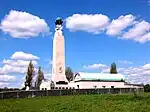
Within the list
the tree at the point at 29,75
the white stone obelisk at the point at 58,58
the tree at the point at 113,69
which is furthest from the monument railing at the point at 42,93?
the tree at the point at 113,69

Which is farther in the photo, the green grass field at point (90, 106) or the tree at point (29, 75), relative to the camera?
the tree at point (29, 75)

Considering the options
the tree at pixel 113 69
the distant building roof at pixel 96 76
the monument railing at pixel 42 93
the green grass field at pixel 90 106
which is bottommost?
the green grass field at pixel 90 106

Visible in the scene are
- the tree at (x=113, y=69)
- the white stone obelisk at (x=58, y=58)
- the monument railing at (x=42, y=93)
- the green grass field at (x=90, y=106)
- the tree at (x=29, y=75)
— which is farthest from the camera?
the tree at (x=113, y=69)

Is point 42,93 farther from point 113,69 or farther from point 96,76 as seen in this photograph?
point 113,69

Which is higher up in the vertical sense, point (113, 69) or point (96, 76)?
point (113, 69)

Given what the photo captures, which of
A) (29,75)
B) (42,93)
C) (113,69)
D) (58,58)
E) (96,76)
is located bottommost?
(42,93)

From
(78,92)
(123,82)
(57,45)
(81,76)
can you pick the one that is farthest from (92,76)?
(78,92)

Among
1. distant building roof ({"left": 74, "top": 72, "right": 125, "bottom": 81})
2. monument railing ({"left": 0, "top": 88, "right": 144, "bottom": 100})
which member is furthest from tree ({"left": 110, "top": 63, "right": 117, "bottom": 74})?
monument railing ({"left": 0, "top": 88, "right": 144, "bottom": 100})

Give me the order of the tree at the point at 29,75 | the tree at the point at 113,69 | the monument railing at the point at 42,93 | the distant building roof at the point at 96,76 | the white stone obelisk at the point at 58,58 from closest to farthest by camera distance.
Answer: the monument railing at the point at 42,93 → the white stone obelisk at the point at 58,58 → the distant building roof at the point at 96,76 → the tree at the point at 29,75 → the tree at the point at 113,69

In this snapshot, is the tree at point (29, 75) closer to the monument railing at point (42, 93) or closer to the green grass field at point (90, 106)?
the monument railing at point (42, 93)

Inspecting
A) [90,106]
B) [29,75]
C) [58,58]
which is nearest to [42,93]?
[58,58]

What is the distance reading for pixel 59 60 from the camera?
91625 millimetres

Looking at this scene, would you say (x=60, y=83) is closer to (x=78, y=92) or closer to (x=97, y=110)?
(x=78, y=92)

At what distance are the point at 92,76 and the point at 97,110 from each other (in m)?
80.7
